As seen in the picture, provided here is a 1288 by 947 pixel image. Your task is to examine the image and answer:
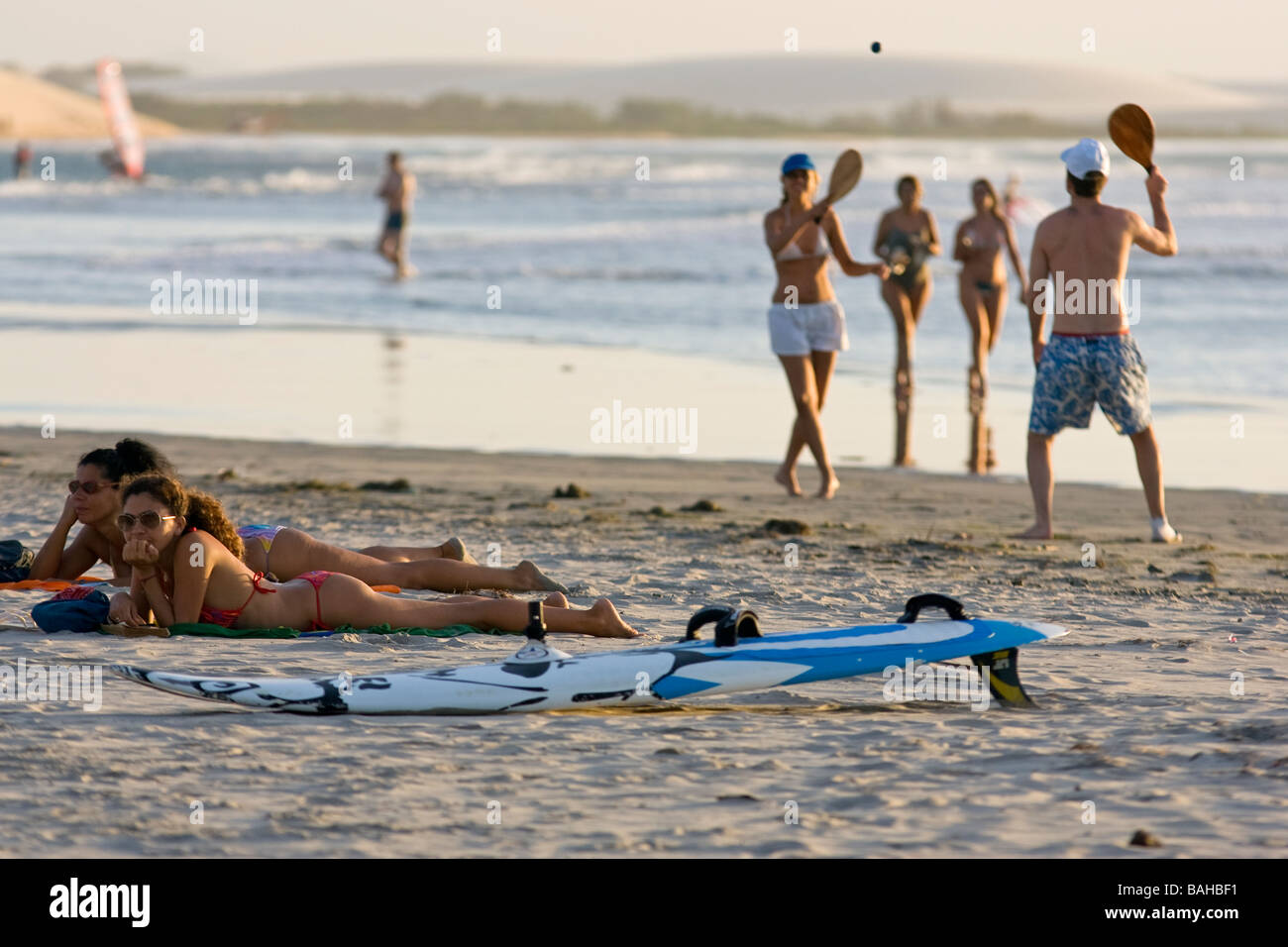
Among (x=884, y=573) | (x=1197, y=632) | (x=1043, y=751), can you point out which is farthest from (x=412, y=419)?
(x=1043, y=751)

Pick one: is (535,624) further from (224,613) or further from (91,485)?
(91,485)

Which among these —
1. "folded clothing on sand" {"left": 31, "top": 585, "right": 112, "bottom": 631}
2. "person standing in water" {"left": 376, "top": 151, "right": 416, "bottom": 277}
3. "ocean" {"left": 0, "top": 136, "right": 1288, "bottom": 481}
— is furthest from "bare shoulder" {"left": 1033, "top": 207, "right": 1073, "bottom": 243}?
"person standing in water" {"left": 376, "top": 151, "right": 416, "bottom": 277}

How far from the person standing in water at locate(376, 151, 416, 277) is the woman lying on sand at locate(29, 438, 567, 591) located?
52.7 feet

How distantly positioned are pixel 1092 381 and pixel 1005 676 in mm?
2921

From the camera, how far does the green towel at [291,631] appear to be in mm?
5762

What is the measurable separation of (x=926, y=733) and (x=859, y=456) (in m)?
5.83

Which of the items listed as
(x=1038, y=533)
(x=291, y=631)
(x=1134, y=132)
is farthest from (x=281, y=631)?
(x=1134, y=132)

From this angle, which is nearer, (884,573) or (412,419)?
(884,573)

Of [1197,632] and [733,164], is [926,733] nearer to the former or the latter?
[1197,632]

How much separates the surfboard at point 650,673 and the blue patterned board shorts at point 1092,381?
268cm

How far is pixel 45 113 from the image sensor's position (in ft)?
355

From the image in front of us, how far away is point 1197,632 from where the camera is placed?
6102 mm

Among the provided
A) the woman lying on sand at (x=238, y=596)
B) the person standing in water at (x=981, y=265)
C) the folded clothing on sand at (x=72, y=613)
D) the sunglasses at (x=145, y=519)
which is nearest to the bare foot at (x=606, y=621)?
the woman lying on sand at (x=238, y=596)
